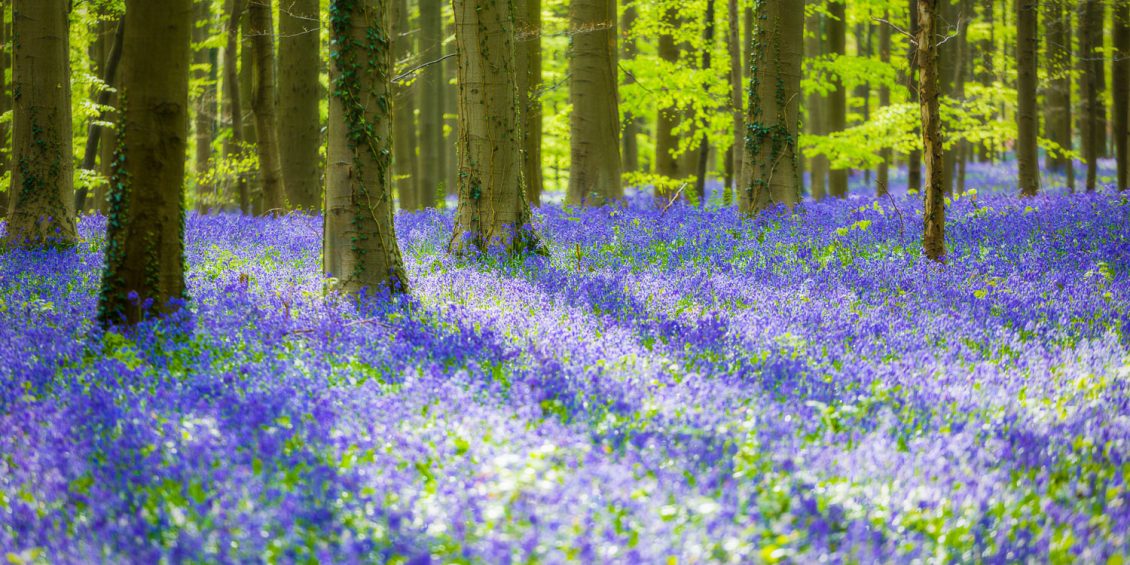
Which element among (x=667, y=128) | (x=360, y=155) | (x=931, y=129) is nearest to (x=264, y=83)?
(x=667, y=128)

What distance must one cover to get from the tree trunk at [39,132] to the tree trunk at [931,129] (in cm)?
997

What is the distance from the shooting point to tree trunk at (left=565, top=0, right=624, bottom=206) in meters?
14.9

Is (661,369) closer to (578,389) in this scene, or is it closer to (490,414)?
(578,389)

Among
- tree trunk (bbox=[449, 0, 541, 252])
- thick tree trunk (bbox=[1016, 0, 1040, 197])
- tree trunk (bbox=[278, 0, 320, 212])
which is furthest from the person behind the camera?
tree trunk (bbox=[278, 0, 320, 212])

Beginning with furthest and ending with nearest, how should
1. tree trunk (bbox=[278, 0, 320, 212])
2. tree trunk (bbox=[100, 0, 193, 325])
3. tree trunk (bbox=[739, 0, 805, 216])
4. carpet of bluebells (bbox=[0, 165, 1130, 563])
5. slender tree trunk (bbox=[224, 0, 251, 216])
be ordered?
slender tree trunk (bbox=[224, 0, 251, 216])
tree trunk (bbox=[278, 0, 320, 212])
tree trunk (bbox=[739, 0, 805, 216])
tree trunk (bbox=[100, 0, 193, 325])
carpet of bluebells (bbox=[0, 165, 1130, 563])

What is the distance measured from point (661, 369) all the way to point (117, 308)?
3.97m

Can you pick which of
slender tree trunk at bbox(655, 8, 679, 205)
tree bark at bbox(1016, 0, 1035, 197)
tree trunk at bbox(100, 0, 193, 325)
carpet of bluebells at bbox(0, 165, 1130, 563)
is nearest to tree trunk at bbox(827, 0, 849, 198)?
slender tree trunk at bbox(655, 8, 679, 205)

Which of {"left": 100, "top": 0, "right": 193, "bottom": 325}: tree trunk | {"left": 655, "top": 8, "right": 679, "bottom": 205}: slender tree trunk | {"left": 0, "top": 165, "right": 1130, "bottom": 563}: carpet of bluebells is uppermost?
{"left": 655, "top": 8, "right": 679, "bottom": 205}: slender tree trunk

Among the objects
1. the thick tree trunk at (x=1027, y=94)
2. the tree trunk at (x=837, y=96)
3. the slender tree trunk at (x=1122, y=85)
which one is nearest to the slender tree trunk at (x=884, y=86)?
the tree trunk at (x=837, y=96)

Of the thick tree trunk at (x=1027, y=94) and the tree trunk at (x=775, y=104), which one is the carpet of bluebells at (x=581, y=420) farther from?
the thick tree trunk at (x=1027, y=94)

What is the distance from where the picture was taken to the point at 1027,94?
1563cm

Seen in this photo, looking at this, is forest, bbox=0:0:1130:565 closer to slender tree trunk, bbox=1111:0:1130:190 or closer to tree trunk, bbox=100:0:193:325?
tree trunk, bbox=100:0:193:325

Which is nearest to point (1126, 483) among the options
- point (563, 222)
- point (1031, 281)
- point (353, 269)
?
point (1031, 281)

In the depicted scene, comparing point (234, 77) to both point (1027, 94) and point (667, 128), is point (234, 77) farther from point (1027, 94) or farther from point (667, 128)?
point (1027, 94)
